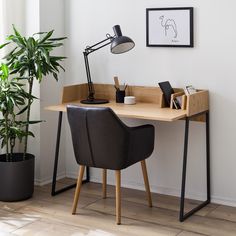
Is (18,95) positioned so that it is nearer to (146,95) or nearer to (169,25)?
(146,95)

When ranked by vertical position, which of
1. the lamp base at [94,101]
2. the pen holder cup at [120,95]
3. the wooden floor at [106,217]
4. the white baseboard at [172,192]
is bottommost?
the wooden floor at [106,217]

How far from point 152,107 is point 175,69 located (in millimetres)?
355

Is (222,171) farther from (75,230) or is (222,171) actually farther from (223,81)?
(75,230)

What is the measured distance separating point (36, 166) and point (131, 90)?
1052 mm

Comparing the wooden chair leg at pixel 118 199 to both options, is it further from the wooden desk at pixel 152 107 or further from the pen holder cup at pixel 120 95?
the pen holder cup at pixel 120 95

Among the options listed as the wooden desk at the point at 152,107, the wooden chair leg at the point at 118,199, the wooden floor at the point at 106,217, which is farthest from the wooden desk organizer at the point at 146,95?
the wooden floor at the point at 106,217

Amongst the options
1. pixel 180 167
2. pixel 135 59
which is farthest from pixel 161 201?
pixel 135 59

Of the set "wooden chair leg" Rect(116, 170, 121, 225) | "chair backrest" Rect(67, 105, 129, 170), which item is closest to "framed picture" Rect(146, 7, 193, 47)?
"chair backrest" Rect(67, 105, 129, 170)

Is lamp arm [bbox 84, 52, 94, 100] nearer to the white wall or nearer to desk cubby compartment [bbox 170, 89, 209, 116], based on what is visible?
the white wall

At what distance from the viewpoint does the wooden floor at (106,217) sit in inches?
133

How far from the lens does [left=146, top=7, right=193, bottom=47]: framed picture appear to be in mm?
3836

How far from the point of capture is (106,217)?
11.9ft

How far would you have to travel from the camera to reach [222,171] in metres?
3.87

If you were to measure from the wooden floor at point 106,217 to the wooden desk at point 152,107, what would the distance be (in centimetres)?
12
